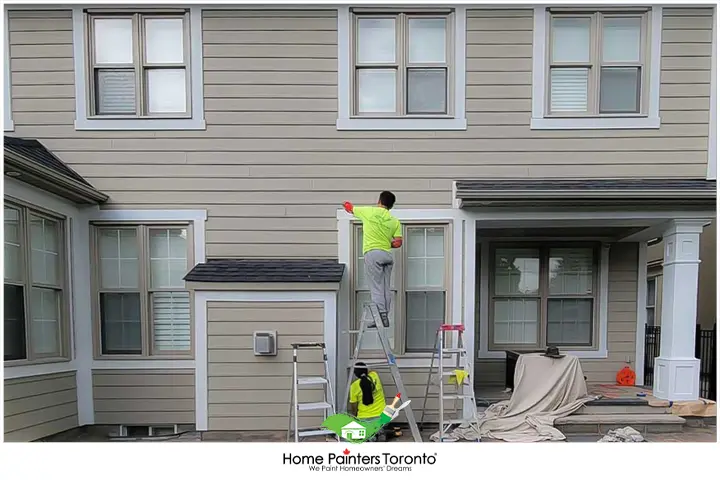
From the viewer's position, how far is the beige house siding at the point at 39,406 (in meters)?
2.71

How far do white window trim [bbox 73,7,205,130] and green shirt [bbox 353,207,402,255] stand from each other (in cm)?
130

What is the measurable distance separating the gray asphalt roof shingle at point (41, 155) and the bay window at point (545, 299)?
→ 337 centimetres

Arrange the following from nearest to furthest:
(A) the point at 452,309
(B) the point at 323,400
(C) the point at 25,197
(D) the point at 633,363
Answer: (C) the point at 25,197 → (B) the point at 323,400 → (A) the point at 452,309 → (D) the point at 633,363

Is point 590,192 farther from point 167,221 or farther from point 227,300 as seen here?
point 167,221

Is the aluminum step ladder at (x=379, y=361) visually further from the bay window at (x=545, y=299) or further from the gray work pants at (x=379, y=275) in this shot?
the bay window at (x=545, y=299)

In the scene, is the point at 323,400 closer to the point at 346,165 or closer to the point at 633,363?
the point at 346,165

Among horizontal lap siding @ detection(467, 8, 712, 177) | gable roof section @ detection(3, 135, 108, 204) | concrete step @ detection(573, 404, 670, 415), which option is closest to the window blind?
gable roof section @ detection(3, 135, 108, 204)

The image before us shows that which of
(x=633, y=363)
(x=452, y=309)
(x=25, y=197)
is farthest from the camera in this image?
(x=633, y=363)

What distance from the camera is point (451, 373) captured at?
10.0ft

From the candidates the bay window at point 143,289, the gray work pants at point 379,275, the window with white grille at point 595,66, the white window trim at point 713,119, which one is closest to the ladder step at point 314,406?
the gray work pants at point 379,275

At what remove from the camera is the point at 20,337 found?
109 inches

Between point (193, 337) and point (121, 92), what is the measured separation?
181 cm

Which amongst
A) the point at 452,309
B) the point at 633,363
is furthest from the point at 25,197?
the point at 633,363

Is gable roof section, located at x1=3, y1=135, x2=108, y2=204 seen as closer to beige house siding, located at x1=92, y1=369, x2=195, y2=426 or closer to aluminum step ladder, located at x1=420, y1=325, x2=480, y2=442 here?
beige house siding, located at x1=92, y1=369, x2=195, y2=426
